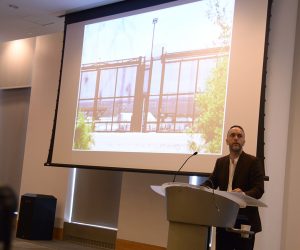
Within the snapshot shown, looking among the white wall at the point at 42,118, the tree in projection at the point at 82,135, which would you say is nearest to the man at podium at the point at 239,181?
the tree in projection at the point at 82,135

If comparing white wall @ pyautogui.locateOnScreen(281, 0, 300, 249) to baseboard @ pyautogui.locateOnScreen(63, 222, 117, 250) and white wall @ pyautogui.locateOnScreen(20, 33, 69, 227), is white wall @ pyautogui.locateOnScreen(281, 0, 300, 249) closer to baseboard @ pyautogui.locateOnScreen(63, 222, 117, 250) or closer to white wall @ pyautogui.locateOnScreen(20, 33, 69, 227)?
baseboard @ pyautogui.locateOnScreen(63, 222, 117, 250)

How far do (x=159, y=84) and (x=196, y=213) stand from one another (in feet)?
9.64

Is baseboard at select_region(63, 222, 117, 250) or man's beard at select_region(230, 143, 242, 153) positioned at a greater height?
man's beard at select_region(230, 143, 242, 153)

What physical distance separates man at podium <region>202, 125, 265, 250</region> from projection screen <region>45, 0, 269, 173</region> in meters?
1.17

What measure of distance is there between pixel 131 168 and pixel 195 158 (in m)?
0.85

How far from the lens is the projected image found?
4504mm

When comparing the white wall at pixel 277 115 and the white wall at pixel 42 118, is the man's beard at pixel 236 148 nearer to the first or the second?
the white wall at pixel 277 115

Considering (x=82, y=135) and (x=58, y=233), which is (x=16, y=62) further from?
(x=58, y=233)

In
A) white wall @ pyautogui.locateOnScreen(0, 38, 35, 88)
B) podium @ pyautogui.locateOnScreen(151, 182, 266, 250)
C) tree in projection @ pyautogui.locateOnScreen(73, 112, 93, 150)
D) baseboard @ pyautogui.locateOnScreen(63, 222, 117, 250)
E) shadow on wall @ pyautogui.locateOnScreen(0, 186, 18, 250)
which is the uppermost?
white wall @ pyautogui.locateOnScreen(0, 38, 35, 88)

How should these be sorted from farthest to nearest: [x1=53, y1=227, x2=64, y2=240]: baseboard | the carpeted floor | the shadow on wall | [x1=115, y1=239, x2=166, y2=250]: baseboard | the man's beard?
[x1=53, y1=227, x2=64, y2=240]: baseboard → the carpeted floor → [x1=115, y1=239, x2=166, y2=250]: baseboard → the man's beard → the shadow on wall

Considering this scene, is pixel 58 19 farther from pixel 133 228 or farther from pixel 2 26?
pixel 133 228

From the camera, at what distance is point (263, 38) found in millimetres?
4203

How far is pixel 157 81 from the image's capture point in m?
5.04

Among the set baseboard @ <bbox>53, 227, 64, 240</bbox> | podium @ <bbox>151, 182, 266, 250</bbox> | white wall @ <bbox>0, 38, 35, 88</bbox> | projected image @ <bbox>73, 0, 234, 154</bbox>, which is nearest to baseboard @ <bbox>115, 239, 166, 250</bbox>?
projected image @ <bbox>73, 0, 234, 154</bbox>
